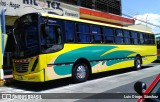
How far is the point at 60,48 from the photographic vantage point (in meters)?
11.5

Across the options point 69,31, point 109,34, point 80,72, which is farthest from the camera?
point 109,34

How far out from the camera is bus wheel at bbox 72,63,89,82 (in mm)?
12297

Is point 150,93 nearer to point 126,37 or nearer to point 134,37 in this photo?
point 126,37

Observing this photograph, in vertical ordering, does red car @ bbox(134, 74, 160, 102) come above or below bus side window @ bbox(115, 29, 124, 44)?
below

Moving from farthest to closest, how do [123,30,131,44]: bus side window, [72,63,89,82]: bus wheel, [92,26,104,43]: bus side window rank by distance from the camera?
[123,30,131,44]: bus side window
[92,26,104,43]: bus side window
[72,63,89,82]: bus wheel

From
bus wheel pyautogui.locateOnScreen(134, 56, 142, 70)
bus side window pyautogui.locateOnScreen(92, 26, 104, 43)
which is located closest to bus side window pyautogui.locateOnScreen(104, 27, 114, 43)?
bus side window pyautogui.locateOnScreen(92, 26, 104, 43)

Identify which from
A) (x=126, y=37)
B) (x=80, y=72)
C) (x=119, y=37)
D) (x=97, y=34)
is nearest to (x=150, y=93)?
(x=80, y=72)

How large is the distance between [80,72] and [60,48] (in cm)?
172

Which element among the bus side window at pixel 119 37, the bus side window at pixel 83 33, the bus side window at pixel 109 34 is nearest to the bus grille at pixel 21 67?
the bus side window at pixel 83 33

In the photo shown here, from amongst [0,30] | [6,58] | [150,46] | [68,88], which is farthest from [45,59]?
[150,46]

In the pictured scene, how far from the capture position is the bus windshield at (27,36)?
35.5ft

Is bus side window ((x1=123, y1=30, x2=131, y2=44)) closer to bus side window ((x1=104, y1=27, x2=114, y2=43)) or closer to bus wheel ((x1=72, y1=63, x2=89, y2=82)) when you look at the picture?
bus side window ((x1=104, y1=27, x2=114, y2=43))

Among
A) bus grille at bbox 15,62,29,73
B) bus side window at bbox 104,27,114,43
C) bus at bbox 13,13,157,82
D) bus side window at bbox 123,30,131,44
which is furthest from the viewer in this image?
bus side window at bbox 123,30,131,44

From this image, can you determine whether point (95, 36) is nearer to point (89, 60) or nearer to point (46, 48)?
point (89, 60)
